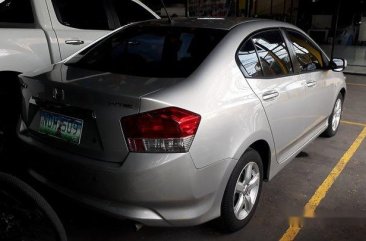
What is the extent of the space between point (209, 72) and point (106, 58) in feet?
3.06

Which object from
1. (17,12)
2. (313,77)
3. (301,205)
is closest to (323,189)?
(301,205)

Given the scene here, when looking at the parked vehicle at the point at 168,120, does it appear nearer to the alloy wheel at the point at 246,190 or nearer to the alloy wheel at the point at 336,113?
the alloy wheel at the point at 246,190

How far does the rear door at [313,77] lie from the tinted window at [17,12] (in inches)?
107

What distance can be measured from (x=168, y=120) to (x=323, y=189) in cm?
213

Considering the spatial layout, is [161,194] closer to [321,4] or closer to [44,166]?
[44,166]

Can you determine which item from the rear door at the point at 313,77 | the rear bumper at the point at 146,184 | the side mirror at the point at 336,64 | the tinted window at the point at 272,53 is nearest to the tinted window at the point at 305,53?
the rear door at the point at 313,77

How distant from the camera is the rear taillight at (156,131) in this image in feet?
7.45

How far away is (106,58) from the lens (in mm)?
3096

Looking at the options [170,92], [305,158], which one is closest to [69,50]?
[170,92]

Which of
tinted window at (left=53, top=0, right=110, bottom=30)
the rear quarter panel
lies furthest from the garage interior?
tinted window at (left=53, top=0, right=110, bottom=30)

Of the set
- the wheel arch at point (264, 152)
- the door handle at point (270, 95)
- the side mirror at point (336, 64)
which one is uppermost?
the door handle at point (270, 95)

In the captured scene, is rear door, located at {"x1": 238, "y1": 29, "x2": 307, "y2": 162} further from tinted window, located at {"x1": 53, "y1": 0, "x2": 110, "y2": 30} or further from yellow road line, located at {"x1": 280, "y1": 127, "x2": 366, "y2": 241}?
tinted window, located at {"x1": 53, "y1": 0, "x2": 110, "y2": 30}

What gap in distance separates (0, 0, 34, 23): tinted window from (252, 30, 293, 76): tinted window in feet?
8.27

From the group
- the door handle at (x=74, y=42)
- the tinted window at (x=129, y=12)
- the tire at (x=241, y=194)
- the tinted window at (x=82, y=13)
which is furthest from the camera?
the tinted window at (x=129, y=12)
